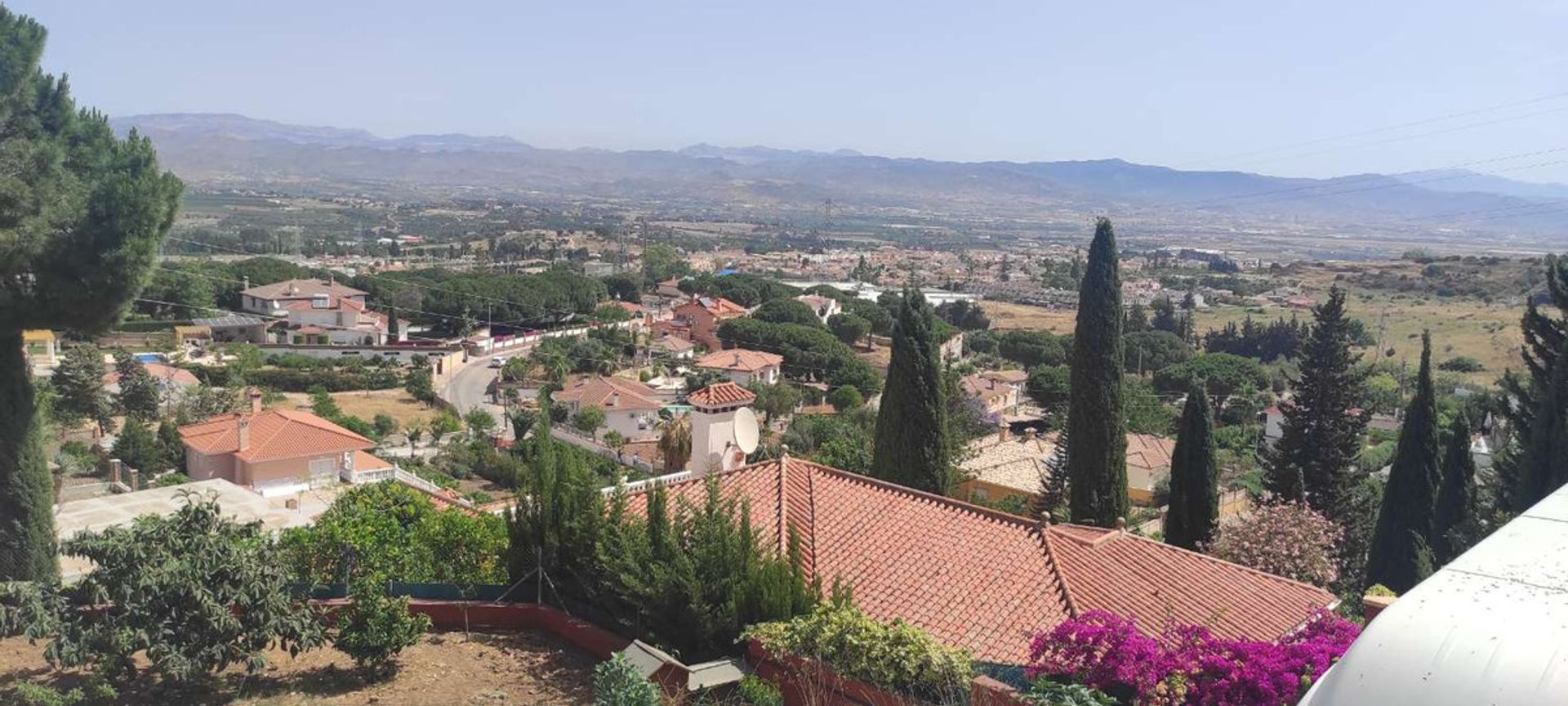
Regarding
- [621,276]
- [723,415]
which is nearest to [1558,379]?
[723,415]

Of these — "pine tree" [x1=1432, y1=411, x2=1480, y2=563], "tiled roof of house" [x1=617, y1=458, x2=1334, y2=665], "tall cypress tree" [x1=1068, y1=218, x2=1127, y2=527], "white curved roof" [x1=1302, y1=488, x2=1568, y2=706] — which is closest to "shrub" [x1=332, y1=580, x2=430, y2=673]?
"tiled roof of house" [x1=617, y1=458, x2=1334, y2=665]

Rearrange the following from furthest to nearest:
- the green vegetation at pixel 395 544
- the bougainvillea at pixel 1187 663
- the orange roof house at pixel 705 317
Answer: the orange roof house at pixel 705 317, the green vegetation at pixel 395 544, the bougainvillea at pixel 1187 663

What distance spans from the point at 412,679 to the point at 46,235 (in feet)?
21.5

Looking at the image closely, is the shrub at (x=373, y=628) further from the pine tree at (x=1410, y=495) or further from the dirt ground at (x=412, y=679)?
the pine tree at (x=1410, y=495)

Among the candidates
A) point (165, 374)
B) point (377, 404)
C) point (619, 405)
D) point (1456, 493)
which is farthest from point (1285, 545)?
point (165, 374)

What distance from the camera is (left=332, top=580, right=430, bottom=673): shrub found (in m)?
7.83

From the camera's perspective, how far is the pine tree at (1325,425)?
20.0 m

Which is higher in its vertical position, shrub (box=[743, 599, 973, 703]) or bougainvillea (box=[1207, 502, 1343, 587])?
shrub (box=[743, 599, 973, 703])

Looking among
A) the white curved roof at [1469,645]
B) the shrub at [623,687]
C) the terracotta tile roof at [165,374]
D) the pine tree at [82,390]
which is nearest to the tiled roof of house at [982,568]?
the shrub at [623,687]

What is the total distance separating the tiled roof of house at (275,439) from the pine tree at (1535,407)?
895 inches

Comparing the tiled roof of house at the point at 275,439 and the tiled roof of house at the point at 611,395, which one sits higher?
the tiled roof of house at the point at 275,439

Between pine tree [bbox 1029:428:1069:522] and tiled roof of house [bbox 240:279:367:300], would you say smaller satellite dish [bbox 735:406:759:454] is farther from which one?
tiled roof of house [bbox 240:279:367:300]

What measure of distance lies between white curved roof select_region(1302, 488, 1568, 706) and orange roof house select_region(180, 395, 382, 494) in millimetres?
22668

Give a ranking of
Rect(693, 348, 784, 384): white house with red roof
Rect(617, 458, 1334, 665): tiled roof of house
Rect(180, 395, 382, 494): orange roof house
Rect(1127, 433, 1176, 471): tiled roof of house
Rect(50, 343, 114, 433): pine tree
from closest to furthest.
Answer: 1. Rect(617, 458, 1334, 665): tiled roof of house
2. Rect(180, 395, 382, 494): orange roof house
3. Rect(1127, 433, 1176, 471): tiled roof of house
4. Rect(50, 343, 114, 433): pine tree
5. Rect(693, 348, 784, 384): white house with red roof
